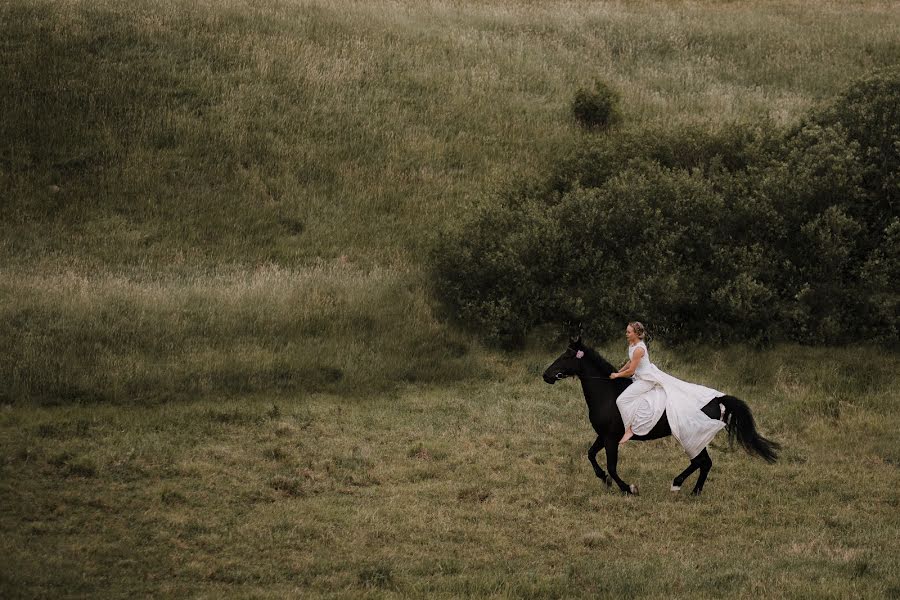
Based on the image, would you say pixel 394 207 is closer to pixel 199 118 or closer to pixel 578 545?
pixel 199 118

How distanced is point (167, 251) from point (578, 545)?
21275 mm

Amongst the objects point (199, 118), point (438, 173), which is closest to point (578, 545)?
point (438, 173)

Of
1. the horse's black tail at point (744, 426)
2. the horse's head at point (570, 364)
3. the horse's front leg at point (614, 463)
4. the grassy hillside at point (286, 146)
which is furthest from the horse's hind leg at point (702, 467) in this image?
the grassy hillside at point (286, 146)

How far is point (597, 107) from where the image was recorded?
4050 centimetres

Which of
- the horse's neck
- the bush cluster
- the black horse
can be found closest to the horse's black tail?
the black horse

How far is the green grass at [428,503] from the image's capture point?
A: 45.7 ft

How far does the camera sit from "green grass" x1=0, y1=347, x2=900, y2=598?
13938mm

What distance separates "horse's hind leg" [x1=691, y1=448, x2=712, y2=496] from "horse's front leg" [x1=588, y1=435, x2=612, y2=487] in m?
1.61

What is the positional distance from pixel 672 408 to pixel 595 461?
6.51ft

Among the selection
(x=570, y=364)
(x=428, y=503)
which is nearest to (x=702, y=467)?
(x=570, y=364)

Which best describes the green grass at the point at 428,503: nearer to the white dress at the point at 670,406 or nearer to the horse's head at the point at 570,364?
the white dress at the point at 670,406

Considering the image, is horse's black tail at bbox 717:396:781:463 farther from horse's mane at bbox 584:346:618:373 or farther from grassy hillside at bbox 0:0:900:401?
grassy hillside at bbox 0:0:900:401

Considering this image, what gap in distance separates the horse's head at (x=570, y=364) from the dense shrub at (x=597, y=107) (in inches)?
988

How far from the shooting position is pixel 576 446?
2106 cm
